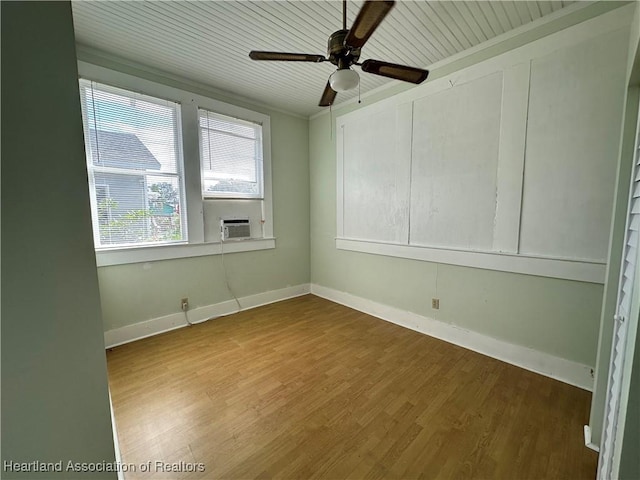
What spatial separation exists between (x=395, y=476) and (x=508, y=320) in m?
1.68

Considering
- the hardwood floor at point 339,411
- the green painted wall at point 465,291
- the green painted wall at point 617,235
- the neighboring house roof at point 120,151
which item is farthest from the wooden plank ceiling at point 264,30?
the hardwood floor at point 339,411

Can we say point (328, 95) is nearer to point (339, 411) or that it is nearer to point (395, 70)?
point (395, 70)

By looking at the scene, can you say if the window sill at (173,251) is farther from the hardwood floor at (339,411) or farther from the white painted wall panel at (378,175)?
the white painted wall panel at (378,175)

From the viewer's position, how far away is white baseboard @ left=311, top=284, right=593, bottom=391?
2.00 meters

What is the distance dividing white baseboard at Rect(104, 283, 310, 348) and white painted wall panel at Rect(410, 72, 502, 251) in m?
2.08

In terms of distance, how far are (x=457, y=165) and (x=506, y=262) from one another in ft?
3.23

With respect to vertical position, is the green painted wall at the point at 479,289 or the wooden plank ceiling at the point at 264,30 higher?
the wooden plank ceiling at the point at 264,30

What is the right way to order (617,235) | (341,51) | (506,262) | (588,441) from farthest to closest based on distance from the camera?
(506,262) → (341,51) → (588,441) → (617,235)

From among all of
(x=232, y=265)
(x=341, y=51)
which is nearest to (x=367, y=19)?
(x=341, y=51)

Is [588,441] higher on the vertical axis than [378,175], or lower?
lower

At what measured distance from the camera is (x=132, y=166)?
8.50ft

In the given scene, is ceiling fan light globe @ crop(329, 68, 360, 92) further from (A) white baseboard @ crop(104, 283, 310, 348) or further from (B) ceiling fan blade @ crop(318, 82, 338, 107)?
(A) white baseboard @ crop(104, 283, 310, 348)

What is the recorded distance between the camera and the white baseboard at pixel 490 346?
6.57ft

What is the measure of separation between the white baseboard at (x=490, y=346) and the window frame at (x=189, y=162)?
1861mm
